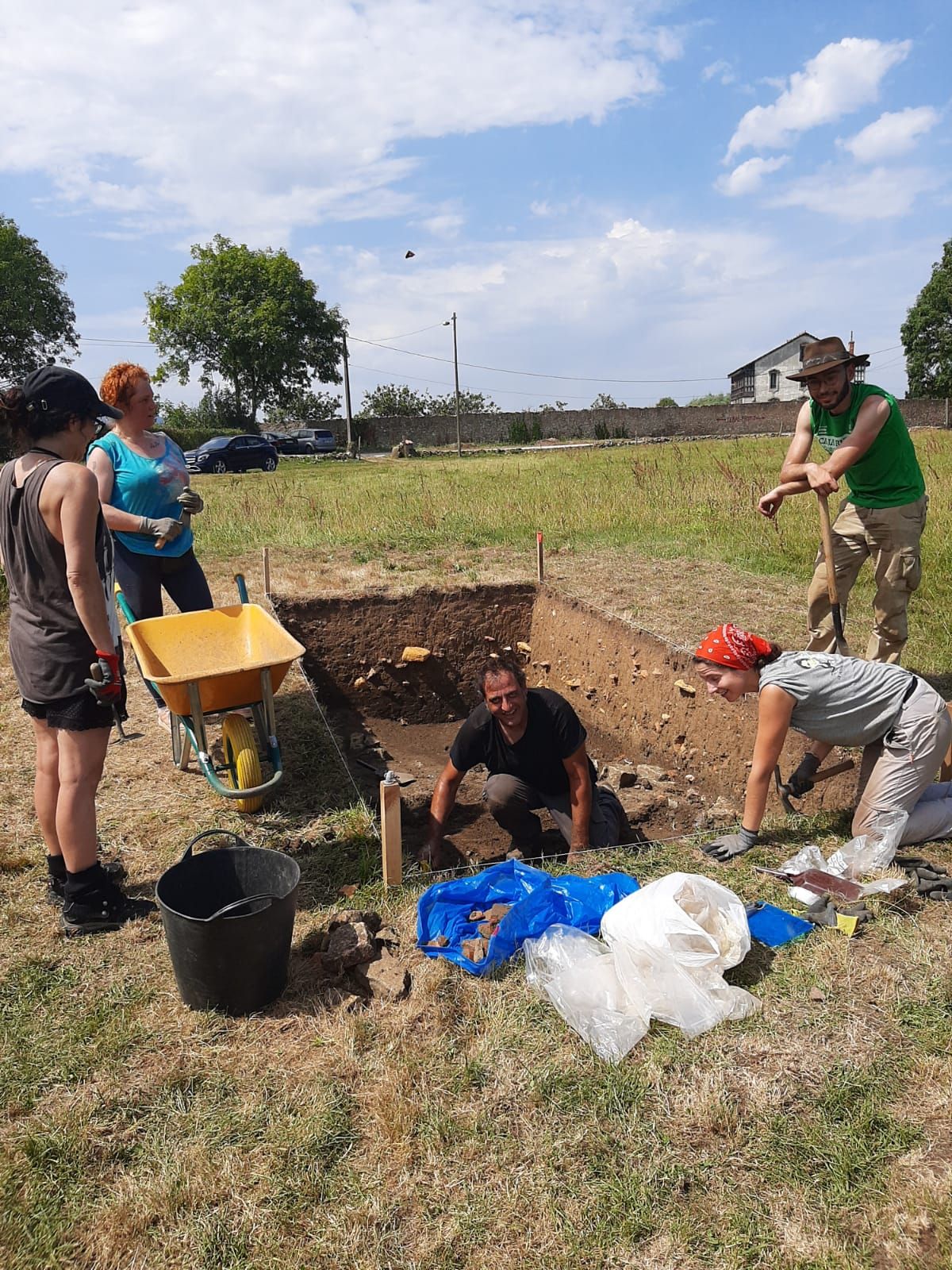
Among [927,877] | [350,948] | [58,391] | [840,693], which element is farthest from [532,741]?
[58,391]

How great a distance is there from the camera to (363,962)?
2.87 meters

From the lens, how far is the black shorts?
2.94 meters

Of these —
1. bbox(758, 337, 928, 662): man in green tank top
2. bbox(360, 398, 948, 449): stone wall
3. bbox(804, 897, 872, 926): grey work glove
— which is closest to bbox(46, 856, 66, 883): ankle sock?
bbox(804, 897, 872, 926): grey work glove

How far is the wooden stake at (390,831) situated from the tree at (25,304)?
45740 mm

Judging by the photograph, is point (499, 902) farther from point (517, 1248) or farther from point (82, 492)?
point (82, 492)

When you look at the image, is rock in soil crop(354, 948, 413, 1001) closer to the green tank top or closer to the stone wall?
the green tank top

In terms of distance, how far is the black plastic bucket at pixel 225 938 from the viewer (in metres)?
2.56

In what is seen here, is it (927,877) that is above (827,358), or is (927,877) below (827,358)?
below

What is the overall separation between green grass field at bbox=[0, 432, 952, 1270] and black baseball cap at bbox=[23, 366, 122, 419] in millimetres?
1824

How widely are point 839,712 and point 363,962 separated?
6.61ft

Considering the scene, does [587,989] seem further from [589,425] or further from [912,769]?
[589,425]

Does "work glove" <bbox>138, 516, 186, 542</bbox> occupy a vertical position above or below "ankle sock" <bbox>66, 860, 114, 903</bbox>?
above

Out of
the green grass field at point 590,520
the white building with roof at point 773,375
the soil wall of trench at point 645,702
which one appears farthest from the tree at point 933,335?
the soil wall of trench at point 645,702

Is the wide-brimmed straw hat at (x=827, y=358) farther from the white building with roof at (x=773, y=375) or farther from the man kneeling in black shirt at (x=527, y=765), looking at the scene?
the white building with roof at (x=773, y=375)
